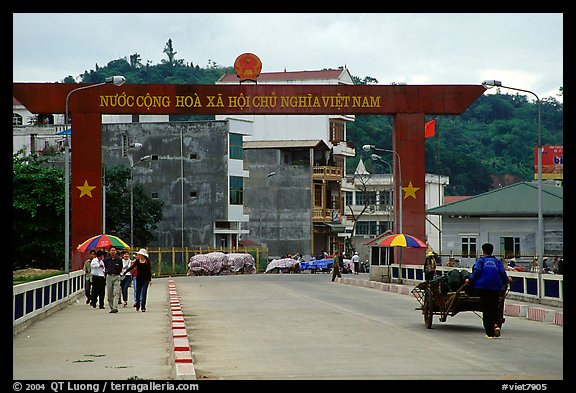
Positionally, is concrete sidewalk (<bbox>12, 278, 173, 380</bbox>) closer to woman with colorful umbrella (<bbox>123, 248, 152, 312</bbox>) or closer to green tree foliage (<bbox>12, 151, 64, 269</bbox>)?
woman with colorful umbrella (<bbox>123, 248, 152, 312</bbox>)

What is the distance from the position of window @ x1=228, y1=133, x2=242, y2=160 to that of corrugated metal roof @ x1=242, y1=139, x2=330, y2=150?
412 inches

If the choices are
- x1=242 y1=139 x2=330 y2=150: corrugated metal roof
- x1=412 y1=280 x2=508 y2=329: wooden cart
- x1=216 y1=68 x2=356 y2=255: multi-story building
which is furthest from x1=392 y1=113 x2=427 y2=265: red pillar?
x1=242 y1=139 x2=330 y2=150: corrugated metal roof

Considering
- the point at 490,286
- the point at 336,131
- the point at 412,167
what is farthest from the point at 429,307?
the point at 336,131

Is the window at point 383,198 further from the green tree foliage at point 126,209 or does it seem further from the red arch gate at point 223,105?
the red arch gate at point 223,105

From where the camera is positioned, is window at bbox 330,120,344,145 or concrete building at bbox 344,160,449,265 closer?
window at bbox 330,120,344,145

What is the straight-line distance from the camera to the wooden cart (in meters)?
19.7

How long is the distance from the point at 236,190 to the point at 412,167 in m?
37.1
